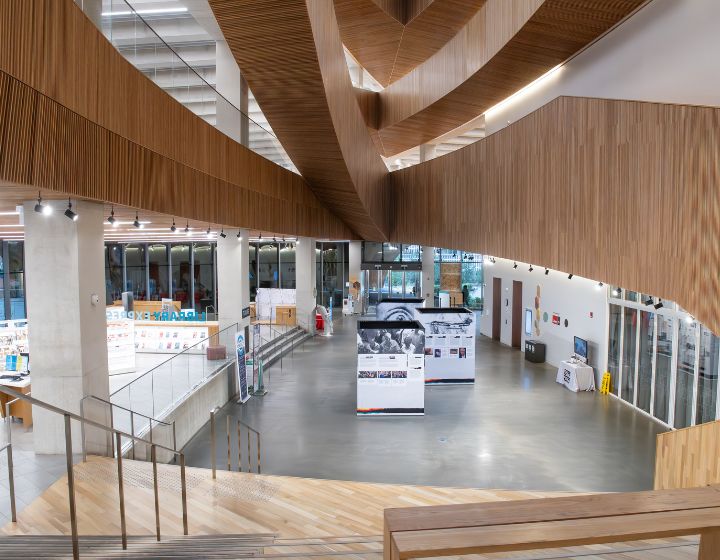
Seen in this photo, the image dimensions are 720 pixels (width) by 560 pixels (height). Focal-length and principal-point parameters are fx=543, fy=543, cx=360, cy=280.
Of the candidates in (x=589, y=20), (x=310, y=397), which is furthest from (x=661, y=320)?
(x=310, y=397)

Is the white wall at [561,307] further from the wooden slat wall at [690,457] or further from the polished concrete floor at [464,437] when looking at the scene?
the wooden slat wall at [690,457]

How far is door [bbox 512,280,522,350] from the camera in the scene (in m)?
20.0

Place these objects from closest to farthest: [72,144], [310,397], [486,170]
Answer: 1. [72,144]
2. [486,170]
3. [310,397]

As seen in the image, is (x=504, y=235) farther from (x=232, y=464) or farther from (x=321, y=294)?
(x=321, y=294)

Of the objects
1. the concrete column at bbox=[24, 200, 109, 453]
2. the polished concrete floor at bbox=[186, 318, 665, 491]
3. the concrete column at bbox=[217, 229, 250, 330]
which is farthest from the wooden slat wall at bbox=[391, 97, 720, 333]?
the concrete column at bbox=[217, 229, 250, 330]

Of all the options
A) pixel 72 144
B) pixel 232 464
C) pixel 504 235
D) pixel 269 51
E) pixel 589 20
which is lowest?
pixel 232 464

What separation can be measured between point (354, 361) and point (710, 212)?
46.3 feet

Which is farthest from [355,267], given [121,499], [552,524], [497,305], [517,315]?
[552,524]

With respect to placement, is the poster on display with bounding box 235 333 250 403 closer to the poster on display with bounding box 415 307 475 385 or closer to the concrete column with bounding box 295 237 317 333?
the poster on display with bounding box 415 307 475 385

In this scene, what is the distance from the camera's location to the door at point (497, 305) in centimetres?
2168

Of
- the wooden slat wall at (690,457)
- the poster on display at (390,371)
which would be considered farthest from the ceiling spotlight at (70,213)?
the wooden slat wall at (690,457)

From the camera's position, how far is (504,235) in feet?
30.3

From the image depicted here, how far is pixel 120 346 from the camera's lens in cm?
A: 1311

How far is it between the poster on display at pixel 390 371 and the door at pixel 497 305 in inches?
395
